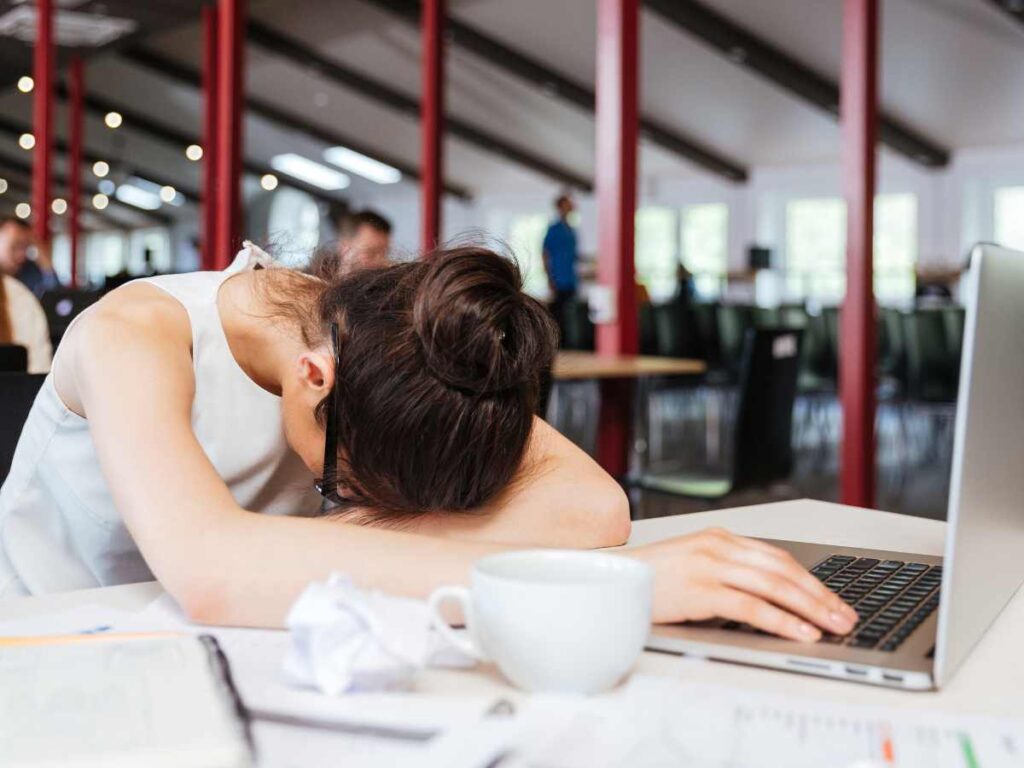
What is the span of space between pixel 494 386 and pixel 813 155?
478 inches

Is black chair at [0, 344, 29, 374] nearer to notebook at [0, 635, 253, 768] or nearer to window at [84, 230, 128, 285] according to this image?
notebook at [0, 635, 253, 768]

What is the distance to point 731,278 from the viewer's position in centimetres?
1145

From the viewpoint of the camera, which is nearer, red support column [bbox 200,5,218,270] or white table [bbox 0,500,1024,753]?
white table [bbox 0,500,1024,753]

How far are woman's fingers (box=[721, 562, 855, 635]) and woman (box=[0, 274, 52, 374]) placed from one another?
8.27 feet

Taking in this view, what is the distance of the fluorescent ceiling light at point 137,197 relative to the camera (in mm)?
20766

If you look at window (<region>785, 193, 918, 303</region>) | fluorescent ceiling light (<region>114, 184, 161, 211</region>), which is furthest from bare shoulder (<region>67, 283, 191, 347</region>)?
fluorescent ceiling light (<region>114, 184, 161, 211</region>)

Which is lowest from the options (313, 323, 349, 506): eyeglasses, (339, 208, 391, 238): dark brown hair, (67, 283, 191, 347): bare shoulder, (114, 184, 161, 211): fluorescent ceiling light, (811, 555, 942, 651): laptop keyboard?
(811, 555, 942, 651): laptop keyboard

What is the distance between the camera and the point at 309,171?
1686 centimetres

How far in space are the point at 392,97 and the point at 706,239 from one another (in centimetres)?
439

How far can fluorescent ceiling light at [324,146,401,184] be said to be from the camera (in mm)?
15555

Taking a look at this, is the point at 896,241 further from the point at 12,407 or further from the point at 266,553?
the point at 266,553

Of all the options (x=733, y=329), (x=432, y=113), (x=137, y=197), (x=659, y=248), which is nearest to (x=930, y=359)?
(x=733, y=329)

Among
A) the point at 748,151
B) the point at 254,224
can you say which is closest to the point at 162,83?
the point at 254,224

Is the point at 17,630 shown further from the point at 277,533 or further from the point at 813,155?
the point at 813,155
